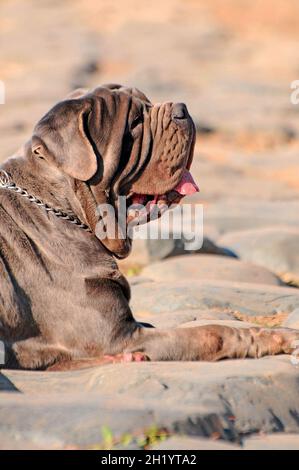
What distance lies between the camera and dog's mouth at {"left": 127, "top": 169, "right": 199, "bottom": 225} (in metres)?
6.32

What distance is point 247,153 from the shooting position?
20.9 metres

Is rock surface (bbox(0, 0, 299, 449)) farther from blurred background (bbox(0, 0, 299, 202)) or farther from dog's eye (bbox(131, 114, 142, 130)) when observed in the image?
dog's eye (bbox(131, 114, 142, 130))

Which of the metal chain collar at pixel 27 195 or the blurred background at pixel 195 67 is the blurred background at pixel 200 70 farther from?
the metal chain collar at pixel 27 195

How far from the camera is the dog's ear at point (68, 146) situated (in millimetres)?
5930

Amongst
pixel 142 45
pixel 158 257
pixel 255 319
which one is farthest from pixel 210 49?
pixel 255 319

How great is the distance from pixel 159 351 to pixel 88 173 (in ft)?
3.53

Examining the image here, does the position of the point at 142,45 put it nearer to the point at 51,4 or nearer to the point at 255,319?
the point at 51,4

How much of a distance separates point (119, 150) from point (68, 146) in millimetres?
336

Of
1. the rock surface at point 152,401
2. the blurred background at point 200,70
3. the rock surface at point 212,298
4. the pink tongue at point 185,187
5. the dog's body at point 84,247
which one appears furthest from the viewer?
the blurred background at point 200,70

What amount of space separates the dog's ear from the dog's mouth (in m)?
0.46

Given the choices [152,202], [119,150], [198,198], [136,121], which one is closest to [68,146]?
[119,150]

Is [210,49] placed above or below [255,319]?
below

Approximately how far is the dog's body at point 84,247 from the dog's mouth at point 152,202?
2.8 inches

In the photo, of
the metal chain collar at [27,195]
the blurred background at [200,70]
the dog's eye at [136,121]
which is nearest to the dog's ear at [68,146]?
the metal chain collar at [27,195]
